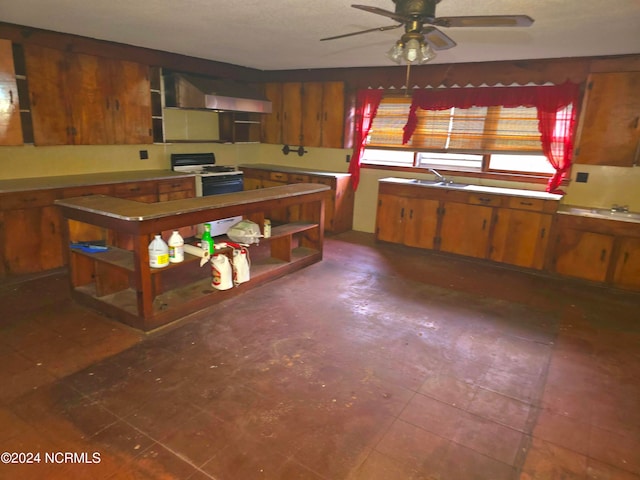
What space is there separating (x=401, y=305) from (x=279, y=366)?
1428 mm

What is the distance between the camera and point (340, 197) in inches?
235

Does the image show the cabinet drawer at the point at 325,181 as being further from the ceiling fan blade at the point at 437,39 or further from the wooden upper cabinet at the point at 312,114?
the ceiling fan blade at the point at 437,39

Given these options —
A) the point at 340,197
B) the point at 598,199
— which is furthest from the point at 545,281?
the point at 340,197

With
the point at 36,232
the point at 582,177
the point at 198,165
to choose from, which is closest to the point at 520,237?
the point at 582,177

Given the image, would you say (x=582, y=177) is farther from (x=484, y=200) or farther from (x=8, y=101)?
(x=8, y=101)

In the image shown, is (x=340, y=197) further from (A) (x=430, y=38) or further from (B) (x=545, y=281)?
(A) (x=430, y=38)

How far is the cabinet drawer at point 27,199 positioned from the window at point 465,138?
3.97 metres

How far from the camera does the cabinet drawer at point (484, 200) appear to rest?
15.5 feet

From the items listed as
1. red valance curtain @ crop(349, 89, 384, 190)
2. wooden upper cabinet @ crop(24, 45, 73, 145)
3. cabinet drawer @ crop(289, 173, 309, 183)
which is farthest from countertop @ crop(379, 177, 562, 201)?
wooden upper cabinet @ crop(24, 45, 73, 145)

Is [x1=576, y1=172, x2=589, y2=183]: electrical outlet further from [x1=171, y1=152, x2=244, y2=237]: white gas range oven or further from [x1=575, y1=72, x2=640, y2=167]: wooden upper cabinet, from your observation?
[x1=171, y1=152, x2=244, y2=237]: white gas range oven

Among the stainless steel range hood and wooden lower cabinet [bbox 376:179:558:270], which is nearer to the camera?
wooden lower cabinet [bbox 376:179:558:270]

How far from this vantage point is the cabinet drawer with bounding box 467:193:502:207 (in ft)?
15.5

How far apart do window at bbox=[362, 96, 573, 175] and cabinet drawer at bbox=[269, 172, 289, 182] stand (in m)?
1.25

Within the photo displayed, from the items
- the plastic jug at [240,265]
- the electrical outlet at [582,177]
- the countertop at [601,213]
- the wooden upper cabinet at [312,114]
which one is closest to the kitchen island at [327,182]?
the wooden upper cabinet at [312,114]
